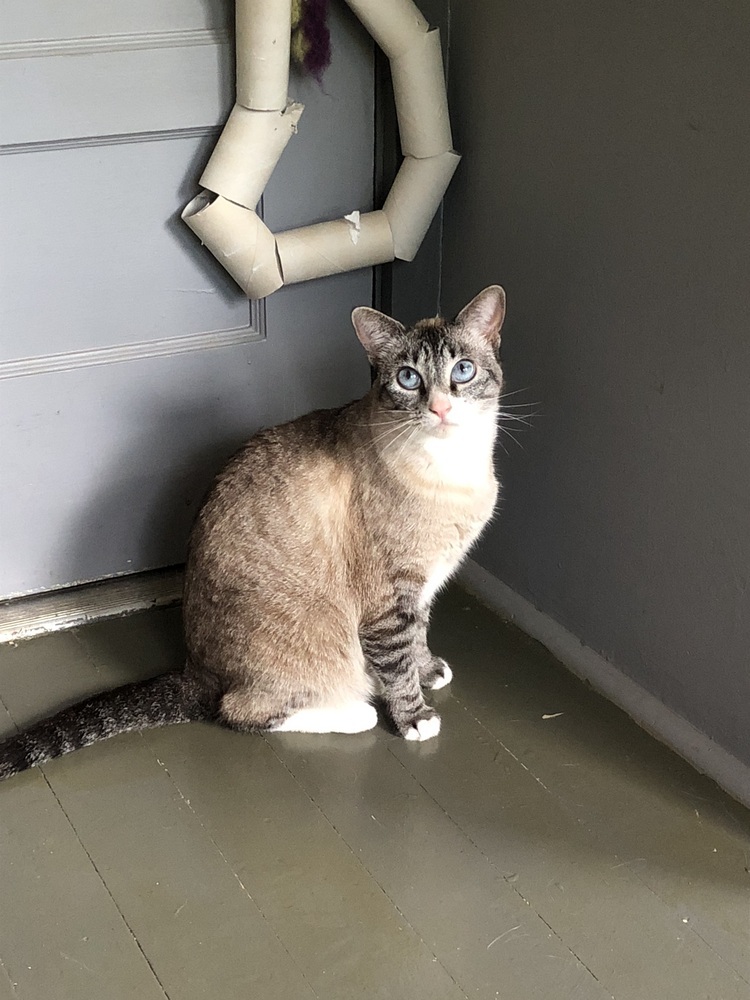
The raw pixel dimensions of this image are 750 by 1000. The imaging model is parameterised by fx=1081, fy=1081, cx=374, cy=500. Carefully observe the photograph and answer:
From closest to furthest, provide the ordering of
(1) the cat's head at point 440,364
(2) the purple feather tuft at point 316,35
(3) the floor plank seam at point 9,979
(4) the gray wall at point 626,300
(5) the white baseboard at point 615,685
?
(3) the floor plank seam at point 9,979 → (4) the gray wall at point 626,300 → (1) the cat's head at point 440,364 → (5) the white baseboard at point 615,685 → (2) the purple feather tuft at point 316,35

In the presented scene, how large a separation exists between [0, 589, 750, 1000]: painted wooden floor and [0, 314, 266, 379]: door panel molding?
0.66 meters

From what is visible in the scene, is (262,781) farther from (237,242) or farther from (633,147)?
(633,147)

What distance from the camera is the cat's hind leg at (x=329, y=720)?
2064 mm

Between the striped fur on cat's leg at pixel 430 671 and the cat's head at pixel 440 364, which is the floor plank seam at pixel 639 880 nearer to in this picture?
the striped fur on cat's leg at pixel 430 671

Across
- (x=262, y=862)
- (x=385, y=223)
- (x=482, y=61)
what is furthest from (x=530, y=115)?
(x=262, y=862)

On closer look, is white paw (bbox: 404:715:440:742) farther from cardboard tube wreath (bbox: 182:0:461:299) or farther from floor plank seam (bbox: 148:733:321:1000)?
cardboard tube wreath (bbox: 182:0:461:299)

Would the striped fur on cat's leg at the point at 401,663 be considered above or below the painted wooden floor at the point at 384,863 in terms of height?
above

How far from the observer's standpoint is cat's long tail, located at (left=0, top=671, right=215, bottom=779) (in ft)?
6.42

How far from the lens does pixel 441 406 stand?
1815 millimetres

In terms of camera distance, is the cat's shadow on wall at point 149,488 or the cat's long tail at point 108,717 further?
the cat's shadow on wall at point 149,488

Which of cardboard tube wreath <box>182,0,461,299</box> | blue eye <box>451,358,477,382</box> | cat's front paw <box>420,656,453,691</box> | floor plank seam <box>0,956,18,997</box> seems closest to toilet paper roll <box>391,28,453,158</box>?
cardboard tube wreath <box>182,0,461,299</box>

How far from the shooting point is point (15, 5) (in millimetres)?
1974

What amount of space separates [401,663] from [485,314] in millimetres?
662

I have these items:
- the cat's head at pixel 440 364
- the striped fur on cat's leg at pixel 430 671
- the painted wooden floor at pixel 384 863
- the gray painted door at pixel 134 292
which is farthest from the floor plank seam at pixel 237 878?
the cat's head at pixel 440 364
